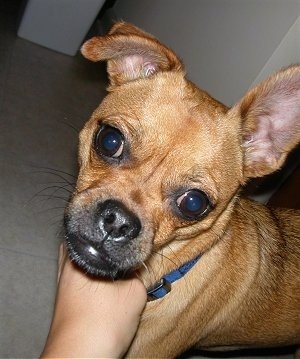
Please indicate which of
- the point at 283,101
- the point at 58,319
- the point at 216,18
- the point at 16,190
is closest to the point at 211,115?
the point at 283,101

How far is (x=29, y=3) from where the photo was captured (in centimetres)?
562

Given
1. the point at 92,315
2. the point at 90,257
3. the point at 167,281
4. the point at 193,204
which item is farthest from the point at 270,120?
the point at 92,315

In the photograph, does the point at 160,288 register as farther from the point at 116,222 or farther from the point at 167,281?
the point at 116,222

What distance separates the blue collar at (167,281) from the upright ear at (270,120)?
0.62m

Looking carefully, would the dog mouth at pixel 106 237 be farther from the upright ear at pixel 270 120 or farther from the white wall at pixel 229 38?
the white wall at pixel 229 38

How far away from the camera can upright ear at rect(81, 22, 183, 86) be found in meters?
2.16

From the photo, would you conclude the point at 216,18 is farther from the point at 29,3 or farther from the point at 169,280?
the point at 169,280

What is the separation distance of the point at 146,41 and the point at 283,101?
0.80 metres

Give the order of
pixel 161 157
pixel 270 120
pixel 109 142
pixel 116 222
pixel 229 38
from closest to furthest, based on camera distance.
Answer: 1. pixel 116 222
2. pixel 161 157
3. pixel 109 142
4. pixel 270 120
5. pixel 229 38

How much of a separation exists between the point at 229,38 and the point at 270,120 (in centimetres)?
231

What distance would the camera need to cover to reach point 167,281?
2.31 m

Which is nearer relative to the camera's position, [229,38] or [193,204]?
[193,204]

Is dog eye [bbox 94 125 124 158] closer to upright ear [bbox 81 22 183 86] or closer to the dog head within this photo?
the dog head

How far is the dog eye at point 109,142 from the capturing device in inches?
79.7
